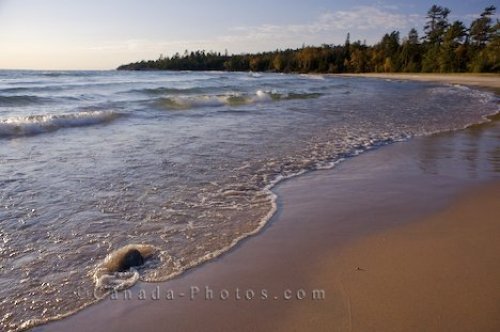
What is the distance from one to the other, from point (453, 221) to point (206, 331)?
9.60 ft

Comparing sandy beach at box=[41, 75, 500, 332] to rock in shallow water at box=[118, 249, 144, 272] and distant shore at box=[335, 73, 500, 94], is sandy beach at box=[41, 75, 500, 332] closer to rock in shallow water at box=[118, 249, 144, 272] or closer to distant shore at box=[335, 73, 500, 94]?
rock in shallow water at box=[118, 249, 144, 272]

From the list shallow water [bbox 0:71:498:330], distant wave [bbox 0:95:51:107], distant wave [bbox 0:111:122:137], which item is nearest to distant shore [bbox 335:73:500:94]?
shallow water [bbox 0:71:498:330]

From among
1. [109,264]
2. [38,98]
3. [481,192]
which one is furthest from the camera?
[38,98]

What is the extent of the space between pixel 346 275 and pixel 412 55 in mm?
76777

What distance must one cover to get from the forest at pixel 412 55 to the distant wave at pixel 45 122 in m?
52.7

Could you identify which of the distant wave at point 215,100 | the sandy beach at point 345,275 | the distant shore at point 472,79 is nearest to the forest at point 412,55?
the distant shore at point 472,79

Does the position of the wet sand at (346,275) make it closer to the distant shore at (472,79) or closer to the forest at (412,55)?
the distant shore at (472,79)

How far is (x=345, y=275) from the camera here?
9.98 feet

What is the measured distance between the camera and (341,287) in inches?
113

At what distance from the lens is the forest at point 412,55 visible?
5850 cm

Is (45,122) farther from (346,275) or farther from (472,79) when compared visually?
(472,79)

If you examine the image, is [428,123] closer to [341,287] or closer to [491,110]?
[491,110]

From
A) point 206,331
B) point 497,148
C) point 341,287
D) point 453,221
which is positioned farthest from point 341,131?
point 206,331

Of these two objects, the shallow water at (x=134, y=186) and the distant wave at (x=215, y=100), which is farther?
the distant wave at (x=215, y=100)
